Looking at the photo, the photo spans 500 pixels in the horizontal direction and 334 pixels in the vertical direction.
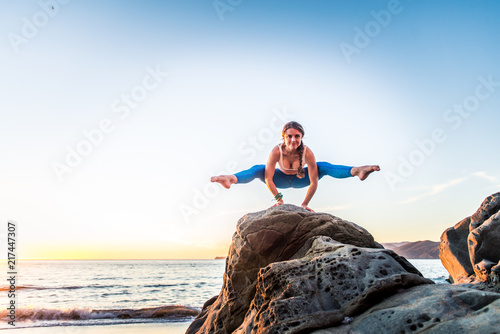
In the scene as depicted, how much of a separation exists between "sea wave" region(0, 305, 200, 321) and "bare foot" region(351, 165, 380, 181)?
948 centimetres

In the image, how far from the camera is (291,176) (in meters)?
7.84

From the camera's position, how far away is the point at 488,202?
25.4ft

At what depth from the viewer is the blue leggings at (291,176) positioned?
7.23 m

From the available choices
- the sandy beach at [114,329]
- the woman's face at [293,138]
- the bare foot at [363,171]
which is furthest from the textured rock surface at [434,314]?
the sandy beach at [114,329]

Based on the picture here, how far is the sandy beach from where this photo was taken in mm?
10570

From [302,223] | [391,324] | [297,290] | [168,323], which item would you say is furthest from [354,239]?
[168,323]

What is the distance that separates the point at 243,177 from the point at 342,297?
4.05 meters

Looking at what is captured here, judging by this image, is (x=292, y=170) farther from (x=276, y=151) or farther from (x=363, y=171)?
(x=363, y=171)

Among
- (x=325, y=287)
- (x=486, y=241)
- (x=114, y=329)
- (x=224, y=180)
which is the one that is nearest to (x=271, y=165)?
(x=224, y=180)

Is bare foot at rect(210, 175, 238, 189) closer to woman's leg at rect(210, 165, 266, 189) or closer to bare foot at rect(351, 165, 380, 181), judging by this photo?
woman's leg at rect(210, 165, 266, 189)

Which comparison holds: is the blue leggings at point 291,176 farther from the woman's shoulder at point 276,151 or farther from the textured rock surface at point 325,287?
the textured rock surface at point 325,287

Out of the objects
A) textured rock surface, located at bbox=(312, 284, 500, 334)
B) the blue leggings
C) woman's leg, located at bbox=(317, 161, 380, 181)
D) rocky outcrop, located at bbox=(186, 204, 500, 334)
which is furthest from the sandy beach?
textured rock surface, located at bbox=(312, 284, 500, 334)

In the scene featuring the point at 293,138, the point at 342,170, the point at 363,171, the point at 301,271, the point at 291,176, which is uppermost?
the point at 293,138

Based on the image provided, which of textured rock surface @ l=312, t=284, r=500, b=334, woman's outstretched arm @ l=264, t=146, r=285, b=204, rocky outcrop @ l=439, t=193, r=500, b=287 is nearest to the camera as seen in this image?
textured rock surface @ l=312, t=284, r=500, b=334
